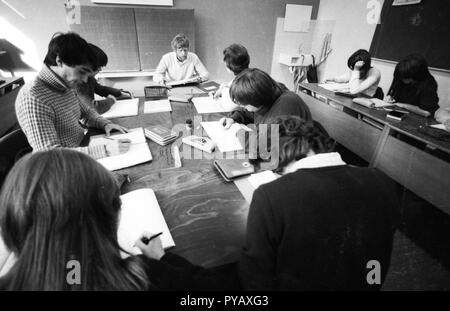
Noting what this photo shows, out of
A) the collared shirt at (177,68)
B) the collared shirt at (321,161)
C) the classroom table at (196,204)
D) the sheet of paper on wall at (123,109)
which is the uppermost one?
the collared shirt at (177,68)

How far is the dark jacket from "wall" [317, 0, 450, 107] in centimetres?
339

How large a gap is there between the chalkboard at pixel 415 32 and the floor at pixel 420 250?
179 cm

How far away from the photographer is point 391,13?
10.2ft

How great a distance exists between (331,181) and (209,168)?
2.01 feet

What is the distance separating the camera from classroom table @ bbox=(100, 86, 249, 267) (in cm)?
72

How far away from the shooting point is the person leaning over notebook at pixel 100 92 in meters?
1.76

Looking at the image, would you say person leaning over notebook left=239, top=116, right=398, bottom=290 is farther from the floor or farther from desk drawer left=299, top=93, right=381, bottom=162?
desk drawer left=299, top=93, right=381, bottom=162

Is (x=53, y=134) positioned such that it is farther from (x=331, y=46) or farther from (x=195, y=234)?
(x=331, y=46)

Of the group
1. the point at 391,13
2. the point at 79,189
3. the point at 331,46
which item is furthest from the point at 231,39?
the point at 79,189

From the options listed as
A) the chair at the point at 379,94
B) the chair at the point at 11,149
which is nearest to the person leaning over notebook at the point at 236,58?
the chair at the point at 11,149

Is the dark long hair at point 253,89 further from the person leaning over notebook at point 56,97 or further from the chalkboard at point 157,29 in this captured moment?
the chalkboard at point 157,29

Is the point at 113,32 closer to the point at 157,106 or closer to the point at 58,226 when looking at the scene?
the point at 157,106

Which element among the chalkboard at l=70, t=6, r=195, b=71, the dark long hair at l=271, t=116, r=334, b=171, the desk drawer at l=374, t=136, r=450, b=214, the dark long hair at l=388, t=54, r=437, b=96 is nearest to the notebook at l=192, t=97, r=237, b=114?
the dark long hair at l=271, t=116, r=334, b=171

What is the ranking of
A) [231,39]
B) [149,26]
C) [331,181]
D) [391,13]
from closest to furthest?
[331,181]
[391,13]
[149,26]
[231,39]
